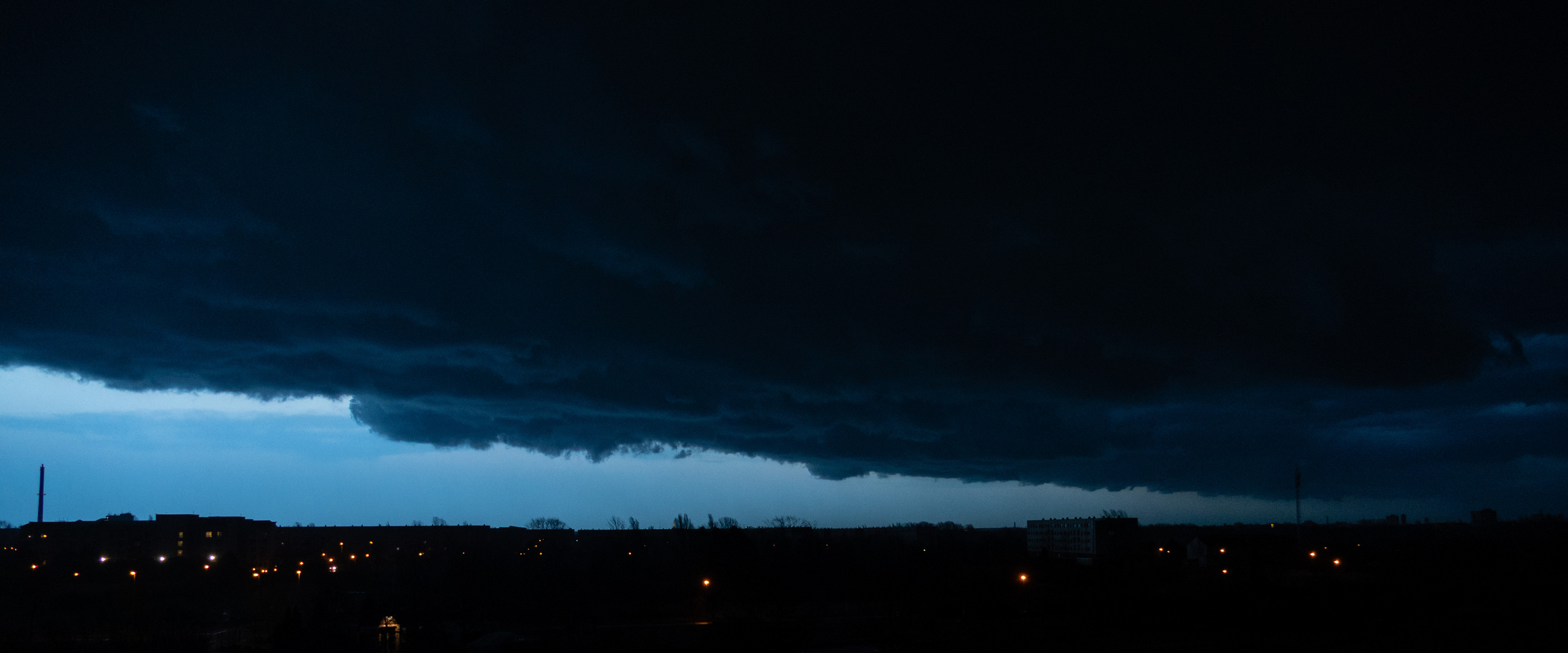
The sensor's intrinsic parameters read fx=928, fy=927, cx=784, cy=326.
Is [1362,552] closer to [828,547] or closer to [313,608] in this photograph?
[828,547]

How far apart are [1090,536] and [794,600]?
86988mm

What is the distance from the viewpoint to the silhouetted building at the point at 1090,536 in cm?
15188

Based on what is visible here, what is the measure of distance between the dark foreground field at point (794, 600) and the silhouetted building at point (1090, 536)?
6422 mm

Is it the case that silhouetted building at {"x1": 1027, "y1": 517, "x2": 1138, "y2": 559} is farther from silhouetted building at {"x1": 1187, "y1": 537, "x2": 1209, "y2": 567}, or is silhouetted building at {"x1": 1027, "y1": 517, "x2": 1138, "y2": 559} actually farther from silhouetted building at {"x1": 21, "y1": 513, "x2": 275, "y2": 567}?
silhouetted building at {"x1": 21, "y1": 513, "x2": 275, "y2": 567}

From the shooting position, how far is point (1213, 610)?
6906 centimetres

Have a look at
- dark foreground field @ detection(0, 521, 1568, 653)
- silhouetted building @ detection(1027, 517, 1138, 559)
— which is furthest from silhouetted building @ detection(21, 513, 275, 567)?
silhouetted building @ detection(1027, 517, 1138, 559)

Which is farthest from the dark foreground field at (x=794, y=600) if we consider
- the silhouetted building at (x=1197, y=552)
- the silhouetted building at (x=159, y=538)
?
the silhouetted building at (x=159, y=538)

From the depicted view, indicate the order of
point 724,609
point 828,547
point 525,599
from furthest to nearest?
1. point 828,547
2. point 525,599
3. point 724,609

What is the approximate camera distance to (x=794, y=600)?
8519cm

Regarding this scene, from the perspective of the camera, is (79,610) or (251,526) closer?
(79,610)

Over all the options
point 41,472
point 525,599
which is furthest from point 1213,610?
point 41,472

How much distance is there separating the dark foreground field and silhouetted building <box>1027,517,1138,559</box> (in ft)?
21.1

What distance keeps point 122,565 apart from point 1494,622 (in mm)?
137592

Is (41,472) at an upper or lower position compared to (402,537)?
upper
